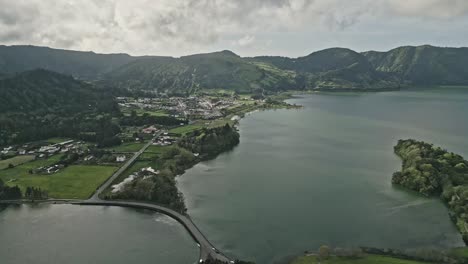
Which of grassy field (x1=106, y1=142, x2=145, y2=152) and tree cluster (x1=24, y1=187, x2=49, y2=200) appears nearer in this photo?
tree cluster (x1=24, y1=187, x2=49, y2=200)

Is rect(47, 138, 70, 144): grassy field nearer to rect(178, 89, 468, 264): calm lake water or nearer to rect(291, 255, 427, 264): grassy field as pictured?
rect(178, 89, 468, 264): calm lake water

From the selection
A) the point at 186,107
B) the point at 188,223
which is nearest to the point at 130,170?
the point at 188,223

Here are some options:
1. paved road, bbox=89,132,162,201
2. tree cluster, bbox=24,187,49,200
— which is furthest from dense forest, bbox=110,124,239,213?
tree cluster, bbox=24,187,49,200

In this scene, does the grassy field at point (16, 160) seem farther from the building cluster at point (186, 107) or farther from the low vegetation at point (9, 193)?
the building cluster at point (186, 107)

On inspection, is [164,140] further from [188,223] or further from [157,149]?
[188,223]

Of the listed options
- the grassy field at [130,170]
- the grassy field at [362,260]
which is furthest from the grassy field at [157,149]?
the grassy field at [362,260]

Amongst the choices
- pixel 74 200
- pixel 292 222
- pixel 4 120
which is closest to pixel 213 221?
pixel 292 222
